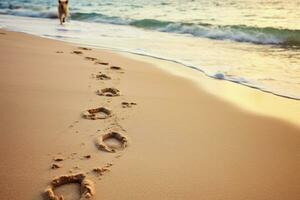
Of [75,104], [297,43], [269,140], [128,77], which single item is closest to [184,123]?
[269,140]

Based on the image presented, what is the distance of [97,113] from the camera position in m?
3.46

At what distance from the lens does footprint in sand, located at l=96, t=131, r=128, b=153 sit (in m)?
2.70

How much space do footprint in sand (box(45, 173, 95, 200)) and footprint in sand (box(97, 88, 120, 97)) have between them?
181 centimetres

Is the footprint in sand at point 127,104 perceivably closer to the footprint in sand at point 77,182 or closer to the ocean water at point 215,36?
the footprint in sand at point 77,182

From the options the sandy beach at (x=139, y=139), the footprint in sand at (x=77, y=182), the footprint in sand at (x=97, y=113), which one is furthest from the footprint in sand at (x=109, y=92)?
the footprint in sand at (x=77, y=182)

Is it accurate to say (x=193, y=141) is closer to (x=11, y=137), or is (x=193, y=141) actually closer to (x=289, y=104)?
(x=11, y=137)

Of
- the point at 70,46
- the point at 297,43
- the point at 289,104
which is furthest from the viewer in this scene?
the point at 297,43

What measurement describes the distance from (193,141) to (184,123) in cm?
42

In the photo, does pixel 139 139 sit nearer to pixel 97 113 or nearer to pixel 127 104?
pixel 97 113

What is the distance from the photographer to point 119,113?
3.47 m

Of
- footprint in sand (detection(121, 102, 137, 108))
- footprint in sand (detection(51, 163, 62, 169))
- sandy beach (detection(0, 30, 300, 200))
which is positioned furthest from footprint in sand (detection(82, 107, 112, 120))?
footprint in sand (detection(51, 163, 62, 169))

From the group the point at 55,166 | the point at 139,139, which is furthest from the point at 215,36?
the point at 55,166

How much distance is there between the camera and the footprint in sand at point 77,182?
2.07 m

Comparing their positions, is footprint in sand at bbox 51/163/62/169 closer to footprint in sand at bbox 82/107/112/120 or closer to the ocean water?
footprint in sand at bbox 82/107/112/120
